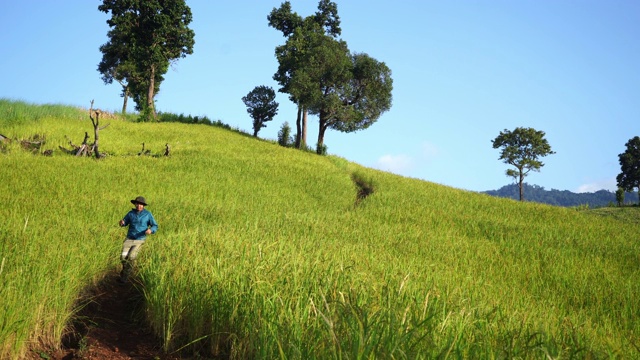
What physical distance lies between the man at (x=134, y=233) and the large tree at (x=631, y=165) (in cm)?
6634

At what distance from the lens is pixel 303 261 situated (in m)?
6.69

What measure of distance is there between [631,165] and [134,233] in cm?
6847

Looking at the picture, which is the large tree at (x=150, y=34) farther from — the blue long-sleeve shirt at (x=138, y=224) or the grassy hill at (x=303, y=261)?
the blue long-sleeve shirt at (x=138, y=224)

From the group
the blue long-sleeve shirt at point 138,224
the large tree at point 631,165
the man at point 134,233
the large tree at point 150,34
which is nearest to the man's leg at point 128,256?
the man at point 134,233

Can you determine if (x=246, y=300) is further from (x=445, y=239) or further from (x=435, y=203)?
(x=435, y=203)

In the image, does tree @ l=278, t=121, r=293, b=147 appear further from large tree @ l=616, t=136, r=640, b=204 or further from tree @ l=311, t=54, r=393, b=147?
large tree @ l=616, t=136, r=640, b=204

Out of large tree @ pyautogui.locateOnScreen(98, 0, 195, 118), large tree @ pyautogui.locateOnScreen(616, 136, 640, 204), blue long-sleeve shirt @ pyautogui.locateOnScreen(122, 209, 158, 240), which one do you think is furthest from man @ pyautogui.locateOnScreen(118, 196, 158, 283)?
large tree @ pyautogui.locateOnScreen(616, 136, 640, 204)

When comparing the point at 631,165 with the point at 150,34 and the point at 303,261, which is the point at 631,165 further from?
the point at 303,261

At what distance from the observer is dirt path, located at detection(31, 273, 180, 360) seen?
5586mm

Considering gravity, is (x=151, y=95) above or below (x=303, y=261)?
above

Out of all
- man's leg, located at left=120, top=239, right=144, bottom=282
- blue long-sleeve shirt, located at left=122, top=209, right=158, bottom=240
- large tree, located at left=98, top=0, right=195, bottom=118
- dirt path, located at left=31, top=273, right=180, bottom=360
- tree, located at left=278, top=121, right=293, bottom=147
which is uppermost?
large tree, located at left=98, top=0, right=195, bottom=118

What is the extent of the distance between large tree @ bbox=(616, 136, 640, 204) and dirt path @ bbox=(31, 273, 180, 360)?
67.2 metres

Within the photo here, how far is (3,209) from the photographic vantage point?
41.1 feet

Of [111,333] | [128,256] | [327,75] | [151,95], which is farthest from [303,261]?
[151,95]
